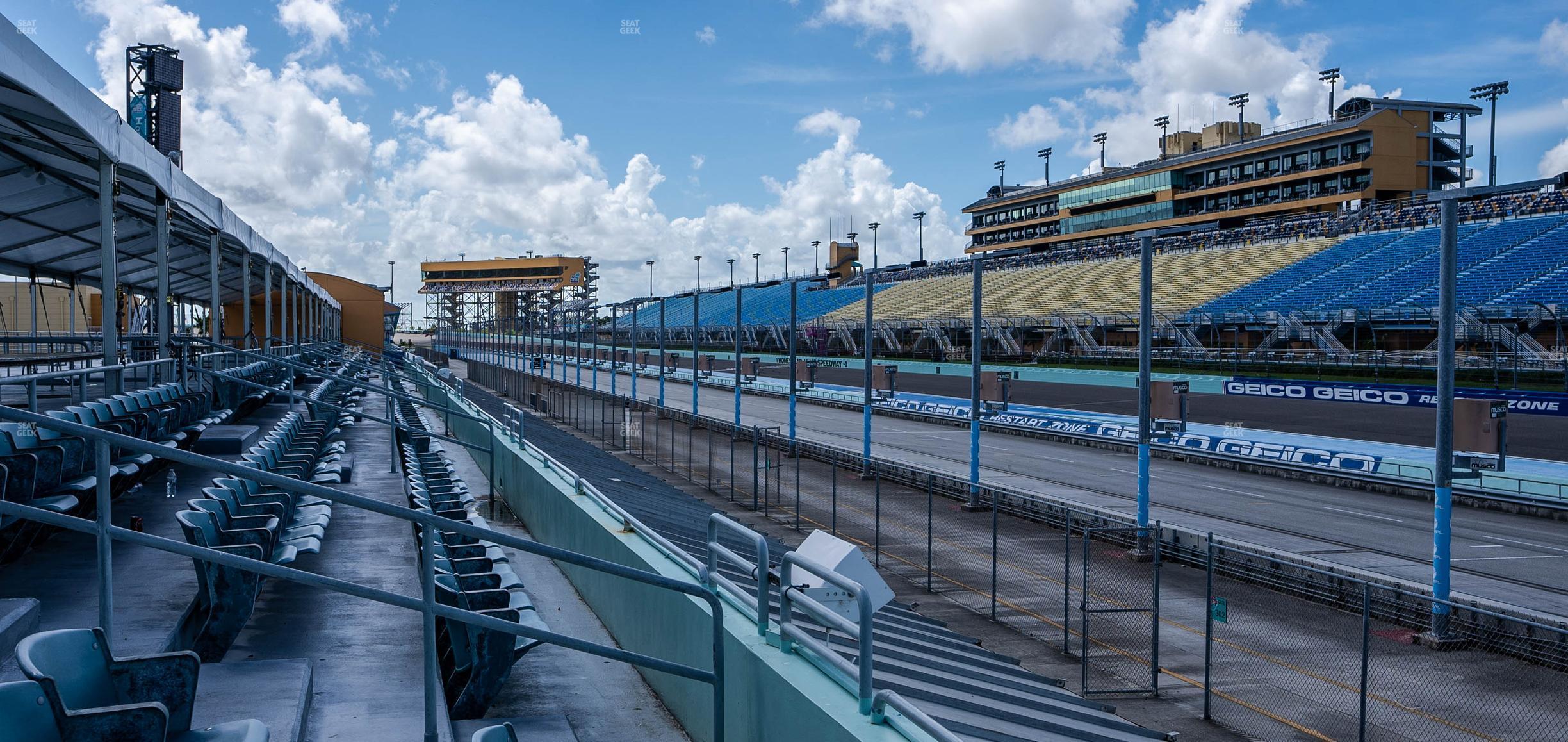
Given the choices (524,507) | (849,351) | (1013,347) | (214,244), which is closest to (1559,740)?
(524,507)

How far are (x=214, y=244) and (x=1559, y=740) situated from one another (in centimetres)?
1961

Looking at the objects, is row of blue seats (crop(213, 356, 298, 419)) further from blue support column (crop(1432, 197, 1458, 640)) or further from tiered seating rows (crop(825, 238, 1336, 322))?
tiered seating rows (crop(825, 238, 1336, 322))

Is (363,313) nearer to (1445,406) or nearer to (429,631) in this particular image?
(1445,406)

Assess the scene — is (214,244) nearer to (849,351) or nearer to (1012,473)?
(1012,473)

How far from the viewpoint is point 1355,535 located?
21.9 m

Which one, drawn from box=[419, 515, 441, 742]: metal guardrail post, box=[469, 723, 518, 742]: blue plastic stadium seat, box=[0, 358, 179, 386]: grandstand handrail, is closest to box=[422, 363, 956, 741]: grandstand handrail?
box=[469, 723, 518, 742]: blue plastic stadium seat

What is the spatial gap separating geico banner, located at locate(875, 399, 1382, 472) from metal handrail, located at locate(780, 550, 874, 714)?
27171mm

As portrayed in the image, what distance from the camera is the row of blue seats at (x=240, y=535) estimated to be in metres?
6.52

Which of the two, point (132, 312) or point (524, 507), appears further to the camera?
point (132, 312)

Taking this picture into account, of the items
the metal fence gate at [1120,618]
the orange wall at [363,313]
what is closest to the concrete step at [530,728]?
the metal fence gate at [1120,618]

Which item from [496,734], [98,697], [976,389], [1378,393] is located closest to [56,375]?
[98,697]

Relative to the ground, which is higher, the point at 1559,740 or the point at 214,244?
the point at 214,244

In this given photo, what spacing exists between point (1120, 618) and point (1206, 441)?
20.2m

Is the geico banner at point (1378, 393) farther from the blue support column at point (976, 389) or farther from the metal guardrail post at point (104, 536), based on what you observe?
the metal guardrail post at point (104, 536)
